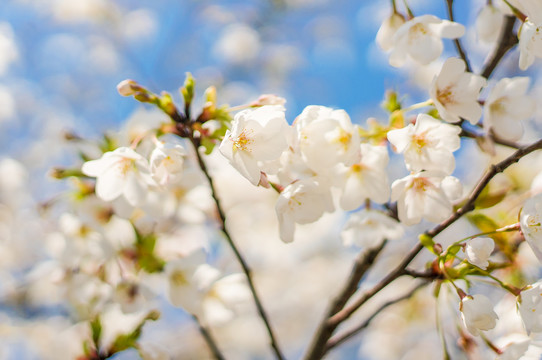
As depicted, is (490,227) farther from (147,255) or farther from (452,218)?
(147,255)

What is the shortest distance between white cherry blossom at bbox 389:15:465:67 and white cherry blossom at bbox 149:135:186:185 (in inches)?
25.1

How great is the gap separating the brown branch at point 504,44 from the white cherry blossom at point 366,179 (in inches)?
20.3

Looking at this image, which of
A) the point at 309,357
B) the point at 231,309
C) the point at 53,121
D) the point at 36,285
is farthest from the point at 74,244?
the point at 53,121

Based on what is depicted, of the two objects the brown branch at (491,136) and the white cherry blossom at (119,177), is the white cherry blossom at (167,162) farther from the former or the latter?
the brown branch at (491,136)

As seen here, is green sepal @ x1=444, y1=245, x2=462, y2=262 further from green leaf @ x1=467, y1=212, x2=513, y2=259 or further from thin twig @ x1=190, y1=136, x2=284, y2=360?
thin twig @ x1=190, y1=136, x2=284, y2=360

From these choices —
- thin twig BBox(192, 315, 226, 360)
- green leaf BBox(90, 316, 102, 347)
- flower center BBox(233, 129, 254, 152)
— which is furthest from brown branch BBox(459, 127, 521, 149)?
green leaf BBox(90, 316, 102, 347)

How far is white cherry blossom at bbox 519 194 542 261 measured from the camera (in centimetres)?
104

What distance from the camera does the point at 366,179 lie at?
1.28 meters

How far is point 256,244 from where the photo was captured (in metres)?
5.33

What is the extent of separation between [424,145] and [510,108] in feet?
1.13

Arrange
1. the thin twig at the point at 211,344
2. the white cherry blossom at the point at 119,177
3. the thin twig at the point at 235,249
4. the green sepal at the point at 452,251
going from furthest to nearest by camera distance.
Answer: the thin twig at the point at 211,344 → the white cherry blossom at the point at 119,177 → the thin twig at the point at 235,249 → the green sepal at the point at 452,251

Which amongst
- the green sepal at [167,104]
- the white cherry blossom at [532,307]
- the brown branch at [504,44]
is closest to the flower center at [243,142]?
the green sepal at [167,104]

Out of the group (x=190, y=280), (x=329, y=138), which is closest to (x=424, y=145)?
(x=329, y=138)

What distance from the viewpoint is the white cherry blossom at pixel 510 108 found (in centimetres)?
129
